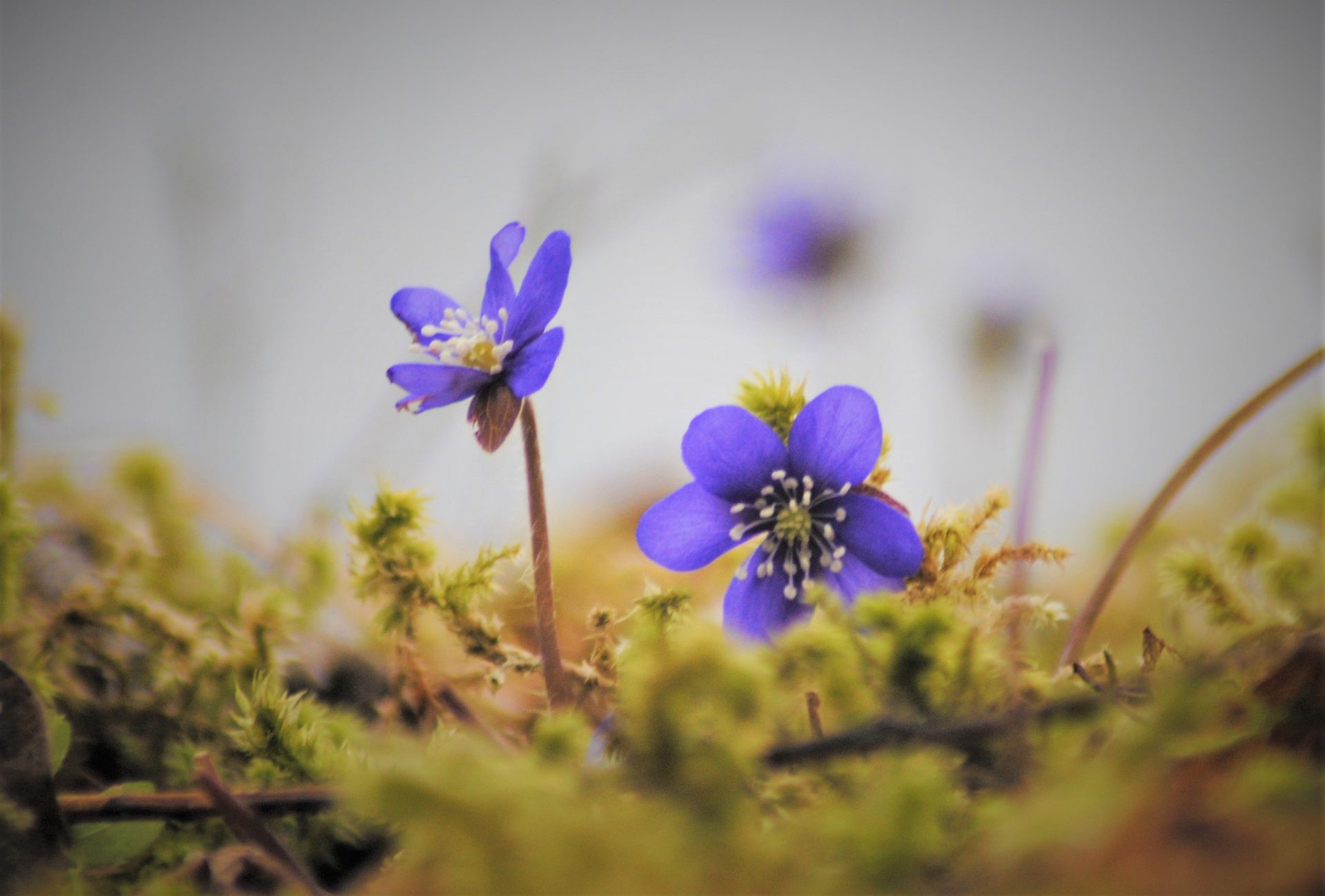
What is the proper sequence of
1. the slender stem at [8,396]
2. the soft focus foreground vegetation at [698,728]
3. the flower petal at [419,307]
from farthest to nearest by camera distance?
the slender stem at [8,396], the flower petal at [419,307], the soft focus foreground vegetation at [698,728]

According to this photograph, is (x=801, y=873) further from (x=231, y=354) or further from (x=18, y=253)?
(x=18, y=253)

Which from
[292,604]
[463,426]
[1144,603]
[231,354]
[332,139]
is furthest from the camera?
[332,139]

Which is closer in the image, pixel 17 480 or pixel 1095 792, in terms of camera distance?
pixel 1095 792

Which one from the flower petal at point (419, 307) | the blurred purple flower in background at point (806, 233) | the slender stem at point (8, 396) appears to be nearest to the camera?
the flower petal at point (419, 307)

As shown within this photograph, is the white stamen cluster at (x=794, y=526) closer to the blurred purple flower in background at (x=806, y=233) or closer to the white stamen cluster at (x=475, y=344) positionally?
the white stamen cluster at (x=475, y=344)

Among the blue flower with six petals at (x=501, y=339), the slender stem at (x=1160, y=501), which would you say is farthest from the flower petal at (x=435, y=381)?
the slender stem at (x=1160, y=501)

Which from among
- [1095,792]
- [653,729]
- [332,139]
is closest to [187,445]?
[332,139]
